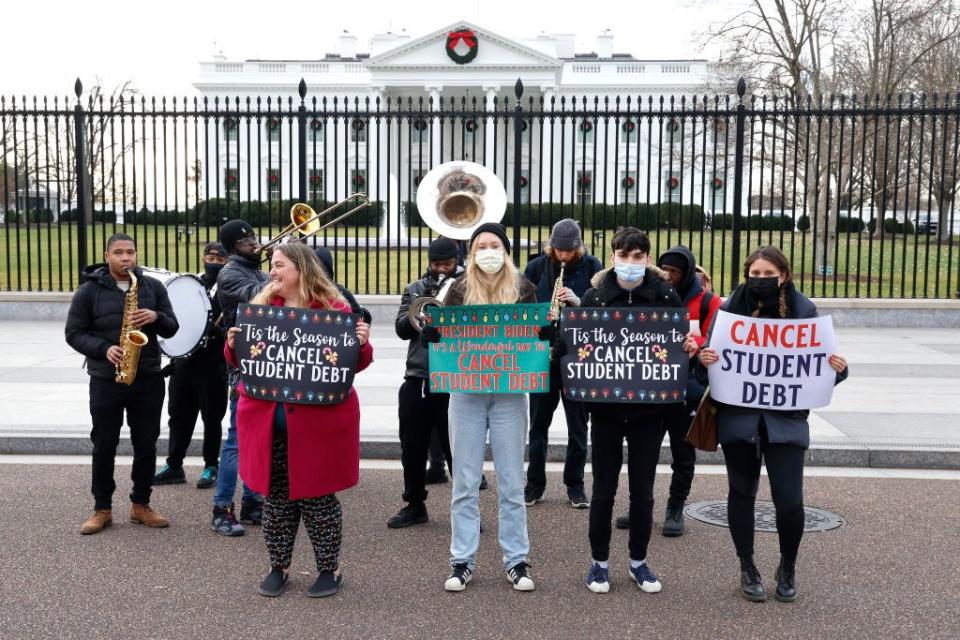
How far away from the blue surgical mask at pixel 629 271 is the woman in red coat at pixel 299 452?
4.32 feet

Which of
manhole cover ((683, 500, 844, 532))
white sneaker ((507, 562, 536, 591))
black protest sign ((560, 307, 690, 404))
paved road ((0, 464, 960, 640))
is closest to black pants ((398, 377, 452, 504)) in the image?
paved road ((0, 464, 960, 640))

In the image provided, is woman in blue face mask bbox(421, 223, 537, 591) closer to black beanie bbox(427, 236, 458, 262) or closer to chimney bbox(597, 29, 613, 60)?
black beanie bbox(427, 236, 458, 262)

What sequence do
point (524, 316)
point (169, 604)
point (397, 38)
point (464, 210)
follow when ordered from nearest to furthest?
point (169, 604) → point (524, 316) → point (464, 210) → point (397, 38)

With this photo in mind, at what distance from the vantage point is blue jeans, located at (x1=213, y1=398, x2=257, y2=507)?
5.89 metres

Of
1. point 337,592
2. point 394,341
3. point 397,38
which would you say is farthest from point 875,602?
point 397,38

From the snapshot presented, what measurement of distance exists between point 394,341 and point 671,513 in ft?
25.3

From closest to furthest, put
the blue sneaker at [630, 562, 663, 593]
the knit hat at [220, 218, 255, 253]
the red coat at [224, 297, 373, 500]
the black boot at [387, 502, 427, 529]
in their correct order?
the red coat at [224, 297, 373, 500]
the blue sneaker at [630, 562, 663, 593]
the black boot at [387, 502, 427, 529]
the knit hat at [220, 218, 255, 253]

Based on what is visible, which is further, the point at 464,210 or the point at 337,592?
the point at 464,210

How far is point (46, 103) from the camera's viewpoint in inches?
534

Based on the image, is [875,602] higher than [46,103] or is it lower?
lower

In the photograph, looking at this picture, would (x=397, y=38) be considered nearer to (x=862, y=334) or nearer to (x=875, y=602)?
(x=862, y=334)

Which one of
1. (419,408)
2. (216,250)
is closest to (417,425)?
(419,408)

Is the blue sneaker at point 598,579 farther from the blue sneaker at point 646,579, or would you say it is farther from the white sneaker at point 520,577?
the white sneaker at point 520,577

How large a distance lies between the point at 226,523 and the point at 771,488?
3.14m
